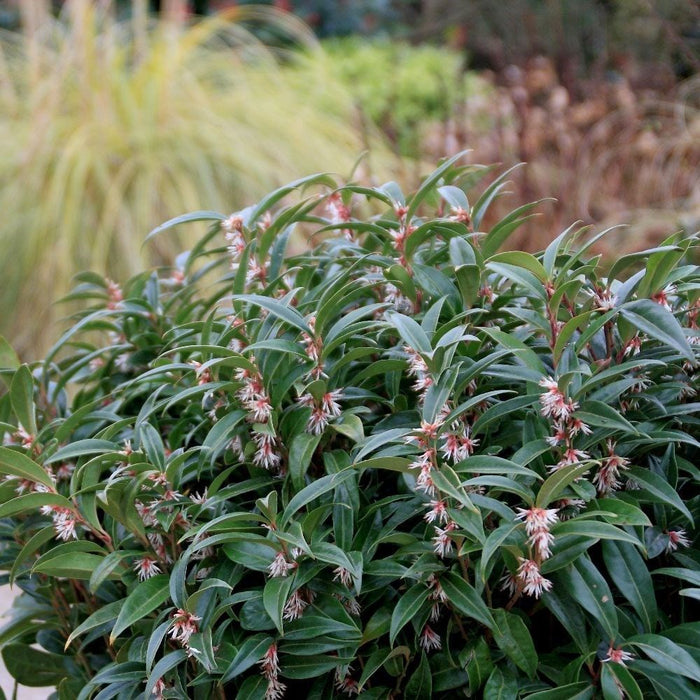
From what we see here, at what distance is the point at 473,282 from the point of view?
1.24 m

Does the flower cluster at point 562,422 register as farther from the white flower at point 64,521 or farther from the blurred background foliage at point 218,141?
the blurred background foliage at point 218,141

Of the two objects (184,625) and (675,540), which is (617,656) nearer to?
A: (675,540)

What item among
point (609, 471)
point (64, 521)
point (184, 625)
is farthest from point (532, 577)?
point (64, 521)

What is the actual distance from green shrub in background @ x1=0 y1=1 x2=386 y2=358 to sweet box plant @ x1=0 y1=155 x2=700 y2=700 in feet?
10.2

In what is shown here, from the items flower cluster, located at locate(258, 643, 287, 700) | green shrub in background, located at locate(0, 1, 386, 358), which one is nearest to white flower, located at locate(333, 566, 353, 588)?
flower cluster, located at locate(258, 643, 287, 700)

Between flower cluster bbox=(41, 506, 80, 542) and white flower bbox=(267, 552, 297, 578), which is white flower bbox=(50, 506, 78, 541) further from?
white flower bbox=(267, 552, 297, 578)

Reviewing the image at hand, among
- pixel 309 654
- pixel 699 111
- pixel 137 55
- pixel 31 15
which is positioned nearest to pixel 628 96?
pixel 699 111

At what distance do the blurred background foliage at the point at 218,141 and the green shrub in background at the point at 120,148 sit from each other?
0.01 metres

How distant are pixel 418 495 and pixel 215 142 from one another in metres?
3.87

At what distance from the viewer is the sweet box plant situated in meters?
1.11

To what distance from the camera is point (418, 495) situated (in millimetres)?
1208

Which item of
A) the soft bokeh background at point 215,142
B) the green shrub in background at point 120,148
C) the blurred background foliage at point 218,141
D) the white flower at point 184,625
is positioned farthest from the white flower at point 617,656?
the green shrub in background at point 120,148

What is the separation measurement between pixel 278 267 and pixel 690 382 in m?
0.64

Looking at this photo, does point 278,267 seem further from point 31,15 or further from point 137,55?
point 137,55
